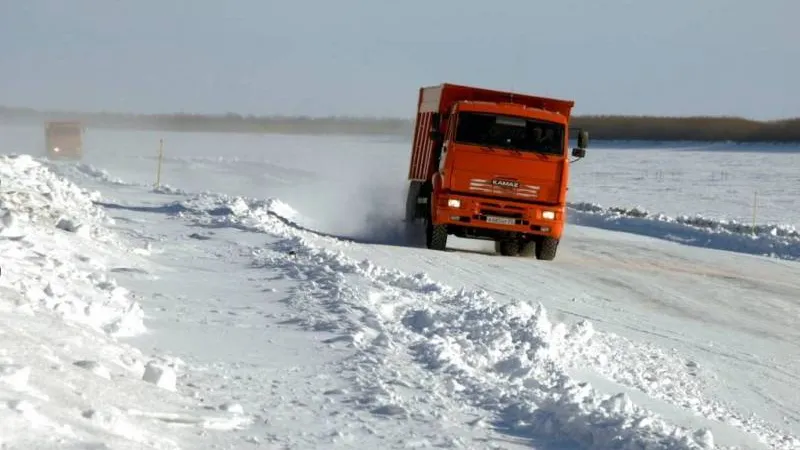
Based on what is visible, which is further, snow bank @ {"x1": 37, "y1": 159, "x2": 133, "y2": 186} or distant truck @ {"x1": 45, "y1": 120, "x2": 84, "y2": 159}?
distant truck @ {"x1": 45, "y1": 120, "x2": 84, "y2": 159}

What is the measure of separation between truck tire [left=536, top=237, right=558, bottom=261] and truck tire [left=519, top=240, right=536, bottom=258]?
1099 mm

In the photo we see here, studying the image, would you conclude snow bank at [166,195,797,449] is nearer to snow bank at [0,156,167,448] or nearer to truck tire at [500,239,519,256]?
snow bank at [0,156,167,448]

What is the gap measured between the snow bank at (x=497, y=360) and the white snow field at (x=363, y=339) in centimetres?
3

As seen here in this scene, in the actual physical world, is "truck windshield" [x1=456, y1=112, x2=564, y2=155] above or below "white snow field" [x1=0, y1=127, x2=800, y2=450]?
above

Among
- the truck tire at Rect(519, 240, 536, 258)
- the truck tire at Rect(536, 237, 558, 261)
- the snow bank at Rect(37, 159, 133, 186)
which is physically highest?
the truck tire at Rect(536, 237, 558, 261)

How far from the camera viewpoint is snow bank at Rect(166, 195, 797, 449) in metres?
7.02

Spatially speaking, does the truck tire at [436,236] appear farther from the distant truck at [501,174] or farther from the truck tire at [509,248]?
the truck tire at [509,248]

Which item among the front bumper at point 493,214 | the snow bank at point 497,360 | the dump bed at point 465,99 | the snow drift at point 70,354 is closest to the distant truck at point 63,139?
the dump bed at point 465,99

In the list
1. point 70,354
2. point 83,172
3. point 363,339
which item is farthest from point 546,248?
point 83,172

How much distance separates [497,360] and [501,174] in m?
9.65

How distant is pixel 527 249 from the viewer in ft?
68.9

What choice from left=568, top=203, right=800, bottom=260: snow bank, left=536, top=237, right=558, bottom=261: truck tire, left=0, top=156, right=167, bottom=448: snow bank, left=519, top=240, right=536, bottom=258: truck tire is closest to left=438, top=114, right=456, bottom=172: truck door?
left=536, top=237, right=558, bottom=261: truck tire

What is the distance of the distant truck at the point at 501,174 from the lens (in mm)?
18406

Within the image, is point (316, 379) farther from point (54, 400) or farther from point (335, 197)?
point (335, 197)
